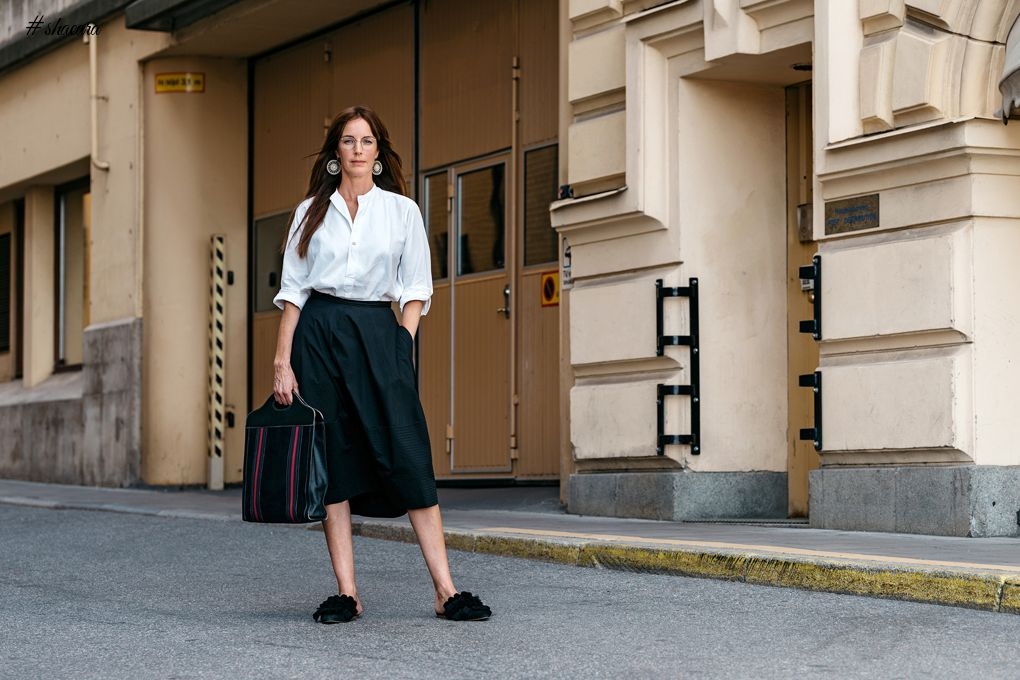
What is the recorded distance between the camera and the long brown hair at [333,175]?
20.8ft

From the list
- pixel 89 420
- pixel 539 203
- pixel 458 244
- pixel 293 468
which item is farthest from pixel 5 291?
pixel 293 468

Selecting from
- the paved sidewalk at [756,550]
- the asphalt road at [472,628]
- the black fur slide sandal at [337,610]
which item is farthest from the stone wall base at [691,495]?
the black fur slide sandal at [337,610]

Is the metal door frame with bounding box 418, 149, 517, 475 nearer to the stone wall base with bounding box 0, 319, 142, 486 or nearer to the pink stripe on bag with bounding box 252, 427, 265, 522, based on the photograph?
the stone wall base with bounding box 0, 319, 142, 486

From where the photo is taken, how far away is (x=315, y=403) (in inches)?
245

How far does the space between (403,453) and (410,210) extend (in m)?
0.94

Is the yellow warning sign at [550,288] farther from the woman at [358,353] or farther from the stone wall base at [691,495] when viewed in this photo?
the woman at [358,353]

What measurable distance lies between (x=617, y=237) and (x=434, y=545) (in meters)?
4.84

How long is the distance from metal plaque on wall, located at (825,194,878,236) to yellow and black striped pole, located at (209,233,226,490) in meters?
9.27

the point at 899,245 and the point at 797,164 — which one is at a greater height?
the point at 797,164

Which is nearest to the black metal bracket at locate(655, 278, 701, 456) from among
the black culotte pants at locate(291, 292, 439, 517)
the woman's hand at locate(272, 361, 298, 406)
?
the black culotte pants at locate(291, 292, 439, 517)

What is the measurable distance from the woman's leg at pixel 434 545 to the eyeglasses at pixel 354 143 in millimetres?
1376

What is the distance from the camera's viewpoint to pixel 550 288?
12766mm

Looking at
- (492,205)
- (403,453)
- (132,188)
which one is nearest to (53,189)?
(132,188)

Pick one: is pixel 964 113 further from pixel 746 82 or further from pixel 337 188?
pixel 337 188
